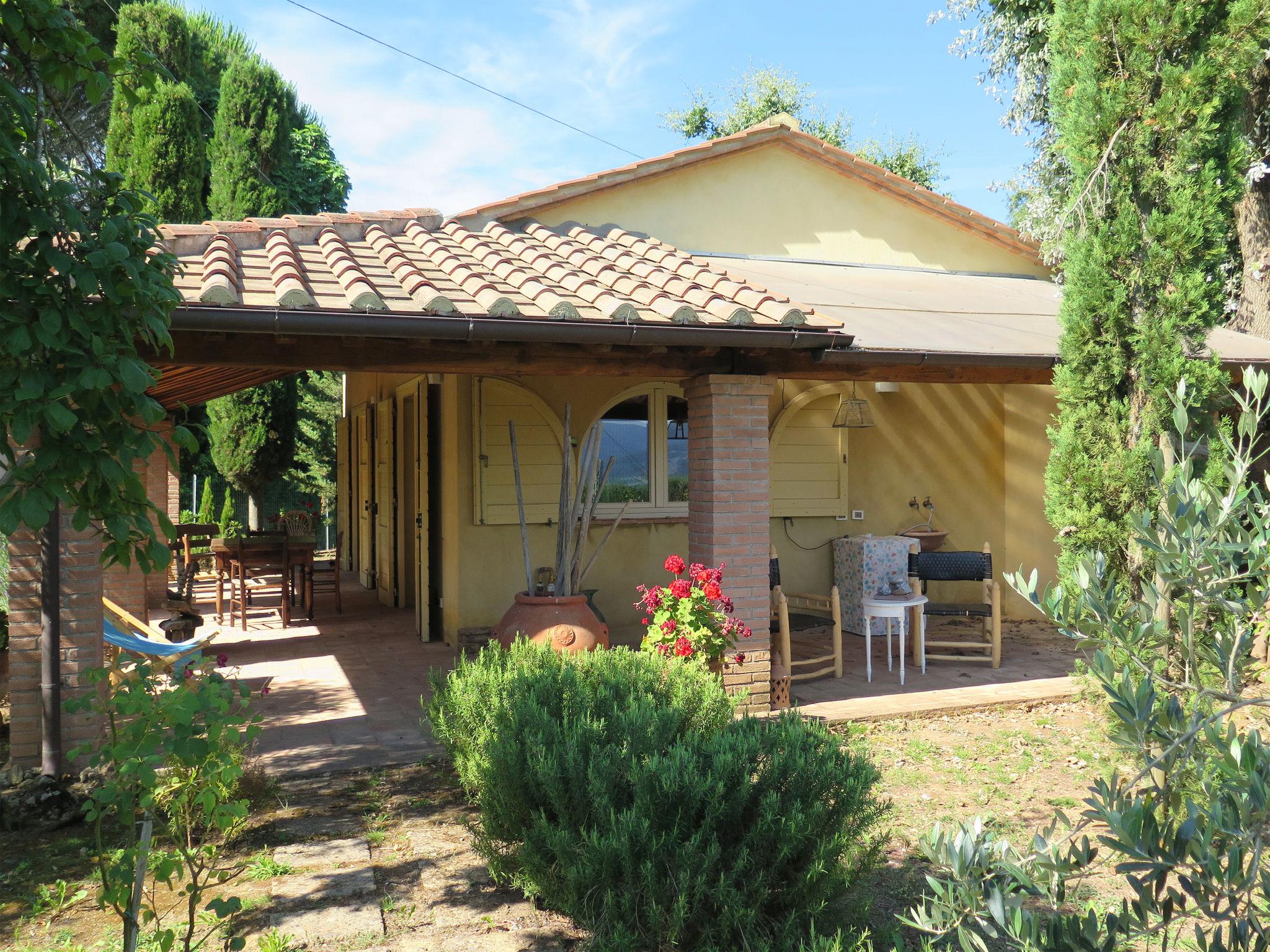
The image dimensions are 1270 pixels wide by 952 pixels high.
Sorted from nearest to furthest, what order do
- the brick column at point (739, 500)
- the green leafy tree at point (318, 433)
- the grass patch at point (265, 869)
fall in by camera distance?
the grass patch at point (265, 869), the brick column at point (739, 500), the green leafy tree at point (318, 433)

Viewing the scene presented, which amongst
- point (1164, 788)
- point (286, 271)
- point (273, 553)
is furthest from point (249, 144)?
point (1164, 788)

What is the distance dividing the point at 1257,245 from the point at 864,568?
549 centimetres

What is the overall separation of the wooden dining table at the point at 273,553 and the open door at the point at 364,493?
2.56 metres

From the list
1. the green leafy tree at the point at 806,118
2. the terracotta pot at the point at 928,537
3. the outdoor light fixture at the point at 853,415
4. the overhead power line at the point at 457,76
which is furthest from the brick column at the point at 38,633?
the green leafy tree at the point at 806,118

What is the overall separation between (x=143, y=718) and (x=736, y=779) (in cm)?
211

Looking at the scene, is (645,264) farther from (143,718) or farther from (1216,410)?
(143,718)

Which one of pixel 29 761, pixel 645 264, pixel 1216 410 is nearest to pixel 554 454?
pixel 645 264

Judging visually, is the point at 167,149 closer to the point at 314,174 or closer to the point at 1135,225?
the point at 314,174

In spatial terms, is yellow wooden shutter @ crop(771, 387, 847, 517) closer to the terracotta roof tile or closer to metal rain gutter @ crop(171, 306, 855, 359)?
the terracotta roof tile

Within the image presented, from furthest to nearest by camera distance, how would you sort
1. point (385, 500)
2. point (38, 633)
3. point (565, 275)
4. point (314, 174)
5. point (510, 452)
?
point (314, 174) < point (385, 500) < point (510, 452) < point (565, 275) < point (38, 633)

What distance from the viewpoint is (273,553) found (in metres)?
10.8

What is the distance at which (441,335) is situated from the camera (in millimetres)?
5609

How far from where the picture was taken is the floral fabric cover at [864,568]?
949 cm

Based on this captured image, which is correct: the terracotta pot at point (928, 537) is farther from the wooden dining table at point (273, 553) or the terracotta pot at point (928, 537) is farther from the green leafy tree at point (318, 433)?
the green leafy tree at point (318, 433)
